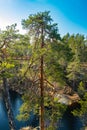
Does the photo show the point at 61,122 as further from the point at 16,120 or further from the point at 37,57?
the point at 37,57

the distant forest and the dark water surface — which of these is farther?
the dark water surface

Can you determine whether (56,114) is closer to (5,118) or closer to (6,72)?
(6,72)

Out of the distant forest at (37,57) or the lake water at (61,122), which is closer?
the distant forest at (37,57)

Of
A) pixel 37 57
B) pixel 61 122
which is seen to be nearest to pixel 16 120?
pixel 61 122

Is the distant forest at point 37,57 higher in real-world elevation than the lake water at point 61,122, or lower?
higher

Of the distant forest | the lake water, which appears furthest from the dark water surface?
the distant forest

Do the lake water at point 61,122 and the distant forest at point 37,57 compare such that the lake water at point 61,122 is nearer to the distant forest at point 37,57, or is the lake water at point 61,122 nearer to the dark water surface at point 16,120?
the dark water surface at point 16,120

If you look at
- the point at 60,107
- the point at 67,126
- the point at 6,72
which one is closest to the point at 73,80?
the point at 67,126

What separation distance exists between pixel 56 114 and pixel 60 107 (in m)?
0.65

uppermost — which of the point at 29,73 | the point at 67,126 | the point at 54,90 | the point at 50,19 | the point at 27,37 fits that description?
the point at 50,19

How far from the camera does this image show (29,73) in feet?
57.1

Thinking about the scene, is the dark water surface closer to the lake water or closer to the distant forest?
the lake water

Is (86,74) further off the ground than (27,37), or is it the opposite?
(27,37)

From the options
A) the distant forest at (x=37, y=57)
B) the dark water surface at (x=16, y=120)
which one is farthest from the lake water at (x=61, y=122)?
the distant forest at (x=37, y=57)
